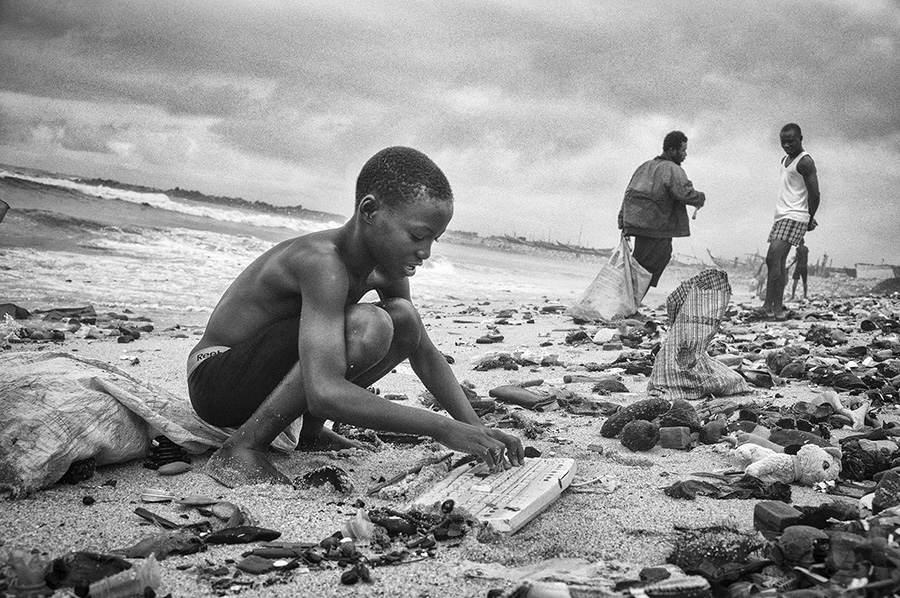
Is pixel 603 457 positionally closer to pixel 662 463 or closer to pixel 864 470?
pixel 662 463

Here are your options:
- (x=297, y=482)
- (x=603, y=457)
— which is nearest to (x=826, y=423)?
(x=603, y=457)

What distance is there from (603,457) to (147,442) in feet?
5.92

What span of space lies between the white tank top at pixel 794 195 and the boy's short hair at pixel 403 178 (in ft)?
22.1

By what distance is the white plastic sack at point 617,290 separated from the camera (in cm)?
807

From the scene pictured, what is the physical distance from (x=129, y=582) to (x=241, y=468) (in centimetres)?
94

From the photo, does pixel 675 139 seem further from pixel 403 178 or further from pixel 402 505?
pixel 402 505

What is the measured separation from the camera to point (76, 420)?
102 inches

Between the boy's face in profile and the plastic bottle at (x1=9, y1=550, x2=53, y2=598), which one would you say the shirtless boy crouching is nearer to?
the boy's face in profile

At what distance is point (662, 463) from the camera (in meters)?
3.04

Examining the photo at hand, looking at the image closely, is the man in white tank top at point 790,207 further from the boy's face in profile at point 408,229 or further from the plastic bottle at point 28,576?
the plastic bottle at point 28,576

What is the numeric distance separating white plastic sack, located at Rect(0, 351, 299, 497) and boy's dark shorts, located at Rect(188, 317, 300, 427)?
0.47 ft

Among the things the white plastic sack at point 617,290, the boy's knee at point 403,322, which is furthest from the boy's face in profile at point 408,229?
the white plastic sack at point 617,290

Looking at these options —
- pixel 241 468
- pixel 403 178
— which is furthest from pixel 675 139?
pixel 241 468

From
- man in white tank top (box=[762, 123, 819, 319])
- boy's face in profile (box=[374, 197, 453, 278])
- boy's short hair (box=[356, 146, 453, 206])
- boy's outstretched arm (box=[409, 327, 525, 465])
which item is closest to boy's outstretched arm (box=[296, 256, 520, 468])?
boy's face in profile (box=[374, 197, 453, 278])
